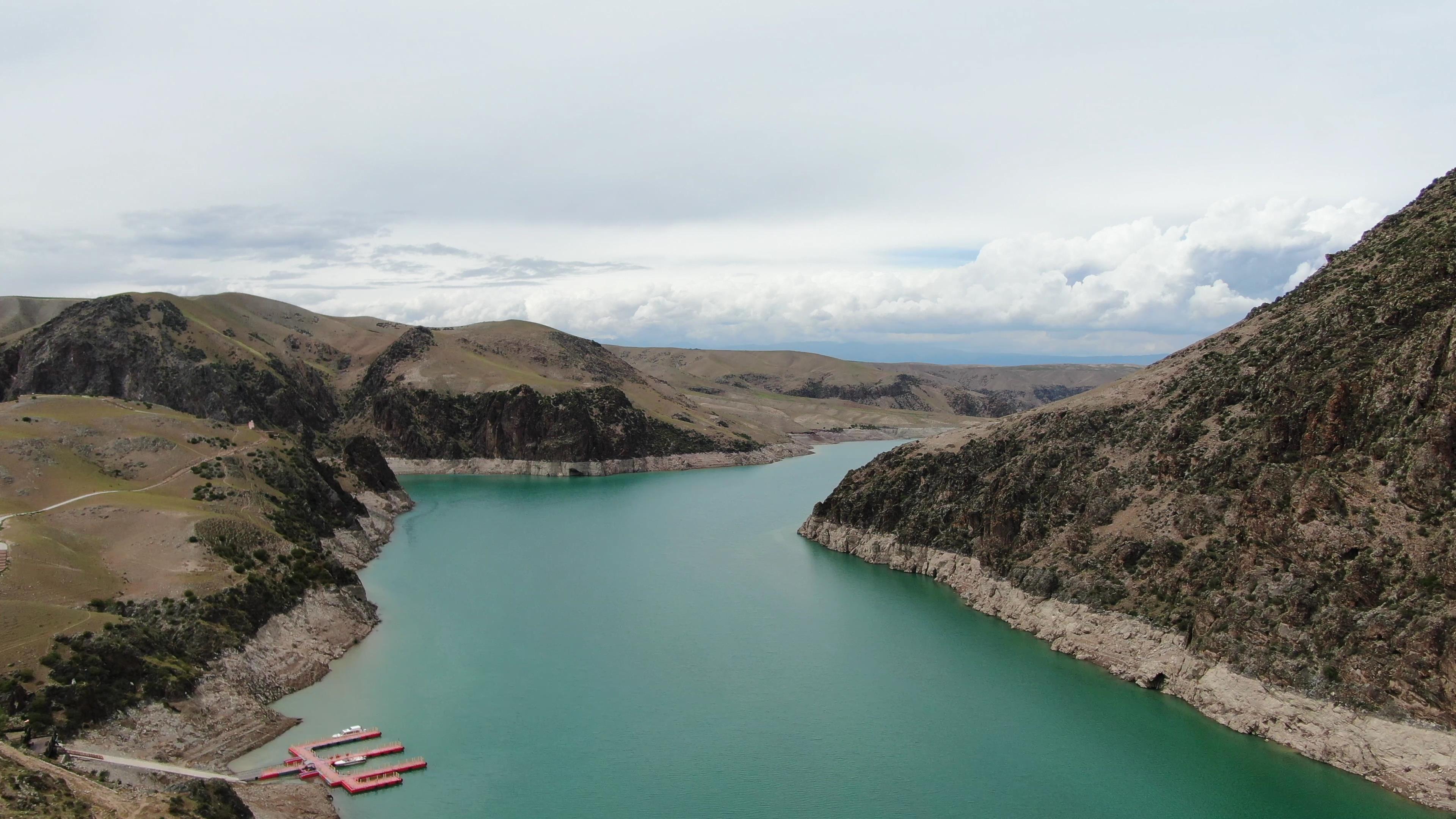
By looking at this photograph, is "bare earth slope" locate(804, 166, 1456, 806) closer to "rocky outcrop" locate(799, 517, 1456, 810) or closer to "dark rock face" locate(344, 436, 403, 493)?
"rocky outcrop" locate(799, 517, 1456, 810)

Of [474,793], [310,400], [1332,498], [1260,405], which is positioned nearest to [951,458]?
[1260,405]

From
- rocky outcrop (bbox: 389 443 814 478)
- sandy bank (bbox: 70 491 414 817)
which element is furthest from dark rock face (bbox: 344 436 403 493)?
sandy bank (bbox: 70 491 414 817)

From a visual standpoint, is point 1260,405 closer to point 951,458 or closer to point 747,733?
point 951,458

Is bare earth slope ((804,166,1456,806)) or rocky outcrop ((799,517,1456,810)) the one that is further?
bare earth slope ((804,166,1456,806))

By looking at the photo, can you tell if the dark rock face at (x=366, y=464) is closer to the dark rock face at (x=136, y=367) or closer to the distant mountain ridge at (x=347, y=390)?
the distant mountain ridge at (x=347, y=390)

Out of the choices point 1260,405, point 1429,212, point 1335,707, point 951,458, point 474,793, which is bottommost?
point 474,793

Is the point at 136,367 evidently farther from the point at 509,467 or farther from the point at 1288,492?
the point at 1288,492
